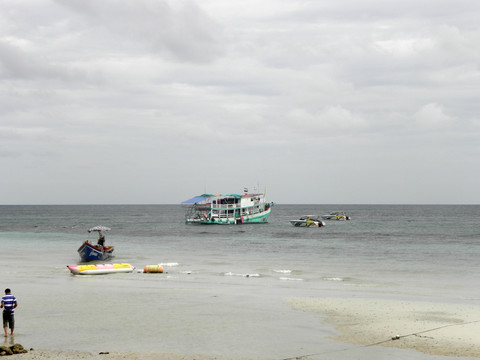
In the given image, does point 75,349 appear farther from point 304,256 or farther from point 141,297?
point 304,256

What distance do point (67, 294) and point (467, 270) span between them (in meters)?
26.3

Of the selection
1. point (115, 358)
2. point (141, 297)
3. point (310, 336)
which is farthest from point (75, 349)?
point (141, 297)

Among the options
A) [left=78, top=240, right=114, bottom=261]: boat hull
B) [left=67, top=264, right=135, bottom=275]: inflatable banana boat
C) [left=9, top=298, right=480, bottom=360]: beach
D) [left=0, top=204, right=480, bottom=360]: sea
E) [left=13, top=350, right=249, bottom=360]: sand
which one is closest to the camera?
[left=13, top=350, right=249, bottom=360]: sand

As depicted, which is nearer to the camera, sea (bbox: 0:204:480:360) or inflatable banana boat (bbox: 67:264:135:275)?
sea (bbox: 0:204:480:360)

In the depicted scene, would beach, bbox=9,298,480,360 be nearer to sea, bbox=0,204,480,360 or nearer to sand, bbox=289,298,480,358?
sand, bbox=289,298,480,358

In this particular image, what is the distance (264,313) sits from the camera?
22.0m

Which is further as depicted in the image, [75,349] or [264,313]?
[264,313]

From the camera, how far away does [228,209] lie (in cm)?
10475

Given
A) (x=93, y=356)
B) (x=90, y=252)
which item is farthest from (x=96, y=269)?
(x=93, y=356)

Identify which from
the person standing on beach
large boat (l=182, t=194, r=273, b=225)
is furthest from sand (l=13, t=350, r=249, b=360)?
large boat (l=182, t=194, r=273, b=225)

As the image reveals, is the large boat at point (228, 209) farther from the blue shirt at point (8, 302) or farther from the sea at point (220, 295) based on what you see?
the blue shirt at point (8, 302)

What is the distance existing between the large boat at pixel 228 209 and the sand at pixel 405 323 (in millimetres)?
79351

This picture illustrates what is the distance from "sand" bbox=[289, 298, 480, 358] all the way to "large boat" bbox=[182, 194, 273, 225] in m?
79.4

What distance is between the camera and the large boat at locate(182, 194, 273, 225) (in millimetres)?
104438
